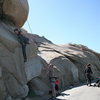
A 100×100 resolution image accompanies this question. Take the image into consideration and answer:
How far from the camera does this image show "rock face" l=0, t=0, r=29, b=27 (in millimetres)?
17000

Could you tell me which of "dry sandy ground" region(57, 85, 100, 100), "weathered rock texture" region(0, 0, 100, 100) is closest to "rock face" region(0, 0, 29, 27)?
"weathered rock texture" region(0, 0, 100, 100)

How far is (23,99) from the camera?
44.3 ft

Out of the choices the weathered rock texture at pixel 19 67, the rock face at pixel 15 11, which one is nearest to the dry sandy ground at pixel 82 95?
the weathered rock texture at pixel 19 67

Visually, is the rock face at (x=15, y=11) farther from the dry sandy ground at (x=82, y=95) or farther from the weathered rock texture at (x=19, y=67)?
the dry sandy ground at (x=82, y=95)

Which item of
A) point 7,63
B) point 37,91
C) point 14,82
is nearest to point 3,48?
point 7,63

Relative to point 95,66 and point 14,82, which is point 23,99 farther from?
point 95,66

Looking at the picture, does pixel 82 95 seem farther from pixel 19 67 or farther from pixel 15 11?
pixel 15 11

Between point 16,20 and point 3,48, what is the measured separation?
5726mm

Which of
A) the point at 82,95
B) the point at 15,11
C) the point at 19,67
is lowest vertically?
the point at 82,95

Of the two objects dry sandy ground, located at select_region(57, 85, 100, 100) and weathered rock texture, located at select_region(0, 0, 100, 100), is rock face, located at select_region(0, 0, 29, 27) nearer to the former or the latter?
weathered rock texture, located at select_region(0, 0, 100, 100)

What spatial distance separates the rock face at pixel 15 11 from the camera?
17.0 m

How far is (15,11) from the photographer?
17.6 meters

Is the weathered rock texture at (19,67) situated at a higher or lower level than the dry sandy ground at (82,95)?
higher

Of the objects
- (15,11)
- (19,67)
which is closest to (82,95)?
(19,67)
